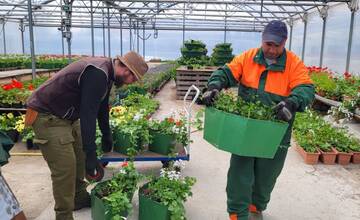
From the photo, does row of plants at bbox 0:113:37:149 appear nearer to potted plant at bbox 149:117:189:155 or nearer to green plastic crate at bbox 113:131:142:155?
green plastic crate at bbox 113:131:142:155

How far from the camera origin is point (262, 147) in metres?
2.13

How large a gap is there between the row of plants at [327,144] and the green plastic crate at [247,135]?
2398 millimetres

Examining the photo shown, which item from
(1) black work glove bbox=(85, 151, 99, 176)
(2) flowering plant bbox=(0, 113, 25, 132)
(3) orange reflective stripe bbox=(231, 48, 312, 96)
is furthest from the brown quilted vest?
(2) flowering plant bbox=(0, 113, 25, 132)

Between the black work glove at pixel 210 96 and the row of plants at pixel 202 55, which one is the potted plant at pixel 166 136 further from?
the row of plants at pixel 202 55

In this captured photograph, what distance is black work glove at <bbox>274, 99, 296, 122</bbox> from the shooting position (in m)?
2.09

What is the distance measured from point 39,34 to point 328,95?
23208 mm

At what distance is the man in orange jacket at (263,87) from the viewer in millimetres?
2262

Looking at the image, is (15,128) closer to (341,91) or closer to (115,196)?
(115,196)

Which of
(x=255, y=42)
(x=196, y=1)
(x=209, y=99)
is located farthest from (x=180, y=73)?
(x=255, y=42)

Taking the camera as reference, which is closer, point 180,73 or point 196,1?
point 180,73

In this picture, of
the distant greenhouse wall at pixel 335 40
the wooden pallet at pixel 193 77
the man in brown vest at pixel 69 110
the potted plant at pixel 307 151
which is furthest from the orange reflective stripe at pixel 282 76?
the distant greenhouse wall at pixel 335 40

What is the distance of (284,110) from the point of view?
82.4 inches

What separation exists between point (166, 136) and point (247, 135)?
61.9 inches

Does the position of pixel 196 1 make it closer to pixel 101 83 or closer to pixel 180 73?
pixel 180 73
